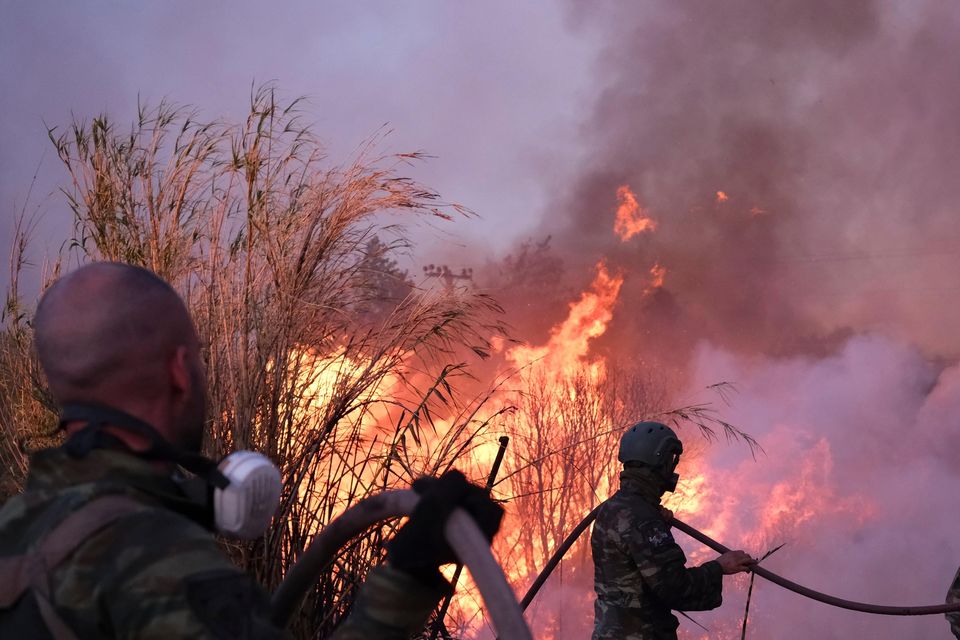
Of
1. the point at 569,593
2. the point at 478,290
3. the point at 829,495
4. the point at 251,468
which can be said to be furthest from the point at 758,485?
the point at 251,468

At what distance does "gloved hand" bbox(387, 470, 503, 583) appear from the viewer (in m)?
1.45

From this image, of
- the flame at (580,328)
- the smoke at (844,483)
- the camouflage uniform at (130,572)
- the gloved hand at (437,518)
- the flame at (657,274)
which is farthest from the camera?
the flame at (657,274)

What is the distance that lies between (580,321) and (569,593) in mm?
9306

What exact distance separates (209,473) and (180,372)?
0.54 ft

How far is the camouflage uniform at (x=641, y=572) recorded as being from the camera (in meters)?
4.81

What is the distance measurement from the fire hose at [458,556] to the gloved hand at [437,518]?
0.02 metres

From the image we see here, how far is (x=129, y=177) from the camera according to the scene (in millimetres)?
4348

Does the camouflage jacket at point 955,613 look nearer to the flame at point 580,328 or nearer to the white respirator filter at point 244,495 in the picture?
the white respirator filter at point 244,495

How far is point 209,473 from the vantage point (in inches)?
61.4

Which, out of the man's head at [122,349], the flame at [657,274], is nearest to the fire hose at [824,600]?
the man's head at [122,349]

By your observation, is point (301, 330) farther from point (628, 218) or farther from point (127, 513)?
point (628, 218)

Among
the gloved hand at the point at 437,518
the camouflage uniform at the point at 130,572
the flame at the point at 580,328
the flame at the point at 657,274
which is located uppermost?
the flame at the point at 657,274

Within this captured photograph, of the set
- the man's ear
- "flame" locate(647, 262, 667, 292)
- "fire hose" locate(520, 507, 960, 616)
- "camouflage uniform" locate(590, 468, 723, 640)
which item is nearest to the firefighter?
"camouflage uniform" locate(590, 468, 723, 640)

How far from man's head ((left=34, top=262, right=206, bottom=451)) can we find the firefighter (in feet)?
11.8
